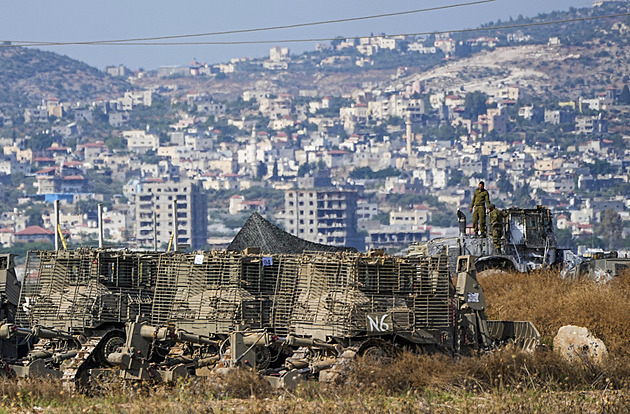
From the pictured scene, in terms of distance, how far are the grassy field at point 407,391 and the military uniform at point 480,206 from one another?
1440 centimetres

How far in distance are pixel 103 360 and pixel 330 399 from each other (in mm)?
4868

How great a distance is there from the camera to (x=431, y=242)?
40188 mm

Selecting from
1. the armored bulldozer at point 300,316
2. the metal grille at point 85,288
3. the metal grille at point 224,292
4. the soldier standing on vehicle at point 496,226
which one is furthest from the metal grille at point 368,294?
the soldier standing on vehicle at point 496,226

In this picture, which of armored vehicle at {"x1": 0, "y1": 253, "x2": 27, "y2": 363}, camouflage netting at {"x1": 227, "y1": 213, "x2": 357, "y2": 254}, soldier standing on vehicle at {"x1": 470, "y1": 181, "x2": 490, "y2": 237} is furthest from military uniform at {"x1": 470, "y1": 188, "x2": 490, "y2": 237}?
armored vehicle at {"x1": 0, "y1": 253, "x2": 27, "y2": 363}

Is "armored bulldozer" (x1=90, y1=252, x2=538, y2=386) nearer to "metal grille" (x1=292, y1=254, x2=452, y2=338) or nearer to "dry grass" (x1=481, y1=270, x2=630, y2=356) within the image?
"metal grille" (x1=292, y1=254, x2=452, y2=338)

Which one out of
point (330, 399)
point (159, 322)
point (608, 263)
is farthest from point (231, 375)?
point (608, 263)

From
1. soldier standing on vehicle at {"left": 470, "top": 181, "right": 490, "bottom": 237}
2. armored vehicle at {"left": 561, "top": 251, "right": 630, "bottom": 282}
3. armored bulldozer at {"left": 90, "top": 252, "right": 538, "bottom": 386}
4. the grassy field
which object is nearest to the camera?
the grassy field

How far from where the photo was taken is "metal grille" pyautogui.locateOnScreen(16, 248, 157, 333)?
22.3m

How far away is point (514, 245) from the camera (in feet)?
129

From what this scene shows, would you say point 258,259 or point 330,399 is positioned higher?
point 258,259

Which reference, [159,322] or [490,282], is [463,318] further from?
[490,282]

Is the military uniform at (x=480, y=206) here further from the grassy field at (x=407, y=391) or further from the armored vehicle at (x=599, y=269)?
the grassy field at (x=407, y=391)

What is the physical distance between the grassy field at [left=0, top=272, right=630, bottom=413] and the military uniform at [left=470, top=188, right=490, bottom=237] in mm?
14397

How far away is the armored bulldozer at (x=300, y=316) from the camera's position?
2020 cm
